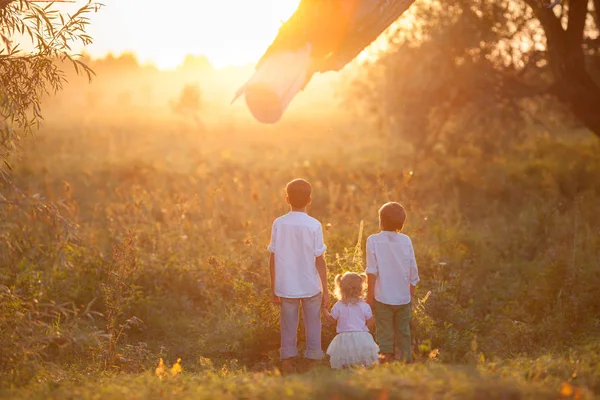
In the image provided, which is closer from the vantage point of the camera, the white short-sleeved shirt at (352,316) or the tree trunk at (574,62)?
the white short-sleeved shirt at (352,316)

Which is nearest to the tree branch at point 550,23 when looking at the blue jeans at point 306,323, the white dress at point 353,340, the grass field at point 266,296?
the grass field at point 266,296

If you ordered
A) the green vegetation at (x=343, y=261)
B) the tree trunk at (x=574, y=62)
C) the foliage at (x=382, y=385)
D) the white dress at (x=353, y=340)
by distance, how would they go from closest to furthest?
the foliage at (x=382, y=385) < the green vegetation at (x=343, y=261) < the white dress at (x=353, y=340) < the tree trunk at (x=574, y=62)

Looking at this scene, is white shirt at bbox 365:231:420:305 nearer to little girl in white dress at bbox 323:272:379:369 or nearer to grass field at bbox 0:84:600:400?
little girl in white dress at bbox 323:272:379:369

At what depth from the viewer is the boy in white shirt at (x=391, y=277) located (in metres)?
6.29

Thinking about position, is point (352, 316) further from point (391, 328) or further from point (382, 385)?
point (382, 385)

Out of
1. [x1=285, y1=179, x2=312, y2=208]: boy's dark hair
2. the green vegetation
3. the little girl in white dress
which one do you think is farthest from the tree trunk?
the little girl in white dress

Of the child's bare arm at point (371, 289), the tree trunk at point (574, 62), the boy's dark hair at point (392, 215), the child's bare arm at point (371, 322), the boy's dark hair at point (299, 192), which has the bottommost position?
the child's bare arm at point (371, 322)

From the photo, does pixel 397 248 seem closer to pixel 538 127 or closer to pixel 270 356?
pixel 270 356

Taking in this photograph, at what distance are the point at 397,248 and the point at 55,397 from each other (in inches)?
128

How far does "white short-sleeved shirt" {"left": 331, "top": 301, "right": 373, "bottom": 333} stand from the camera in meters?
6.15

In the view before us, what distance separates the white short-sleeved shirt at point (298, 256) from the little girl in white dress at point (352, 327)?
0.89 ft

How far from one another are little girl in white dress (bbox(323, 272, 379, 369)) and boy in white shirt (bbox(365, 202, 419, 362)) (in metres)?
0.15

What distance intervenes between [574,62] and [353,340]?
7224 millimetres

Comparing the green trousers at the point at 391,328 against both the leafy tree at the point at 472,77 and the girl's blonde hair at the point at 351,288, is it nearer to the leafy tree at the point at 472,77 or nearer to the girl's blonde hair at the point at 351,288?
the girl's blonde hair at the point at 351,288
